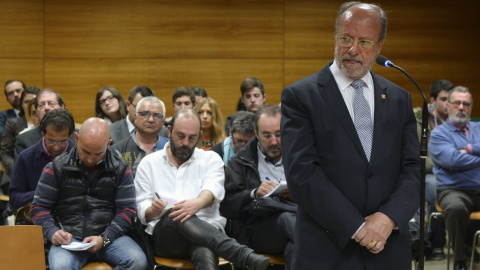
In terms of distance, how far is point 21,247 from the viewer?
9.07 ft

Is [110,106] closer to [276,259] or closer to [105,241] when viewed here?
[105,241]

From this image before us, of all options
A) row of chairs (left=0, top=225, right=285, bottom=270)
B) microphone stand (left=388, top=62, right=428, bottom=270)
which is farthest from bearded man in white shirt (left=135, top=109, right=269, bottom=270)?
microphone stand (left=388, top=62, right=428, bottom=270)

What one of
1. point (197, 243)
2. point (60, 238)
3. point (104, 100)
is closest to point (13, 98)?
point (104, 100)

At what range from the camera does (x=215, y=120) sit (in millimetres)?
4988

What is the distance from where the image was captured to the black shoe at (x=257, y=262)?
123 inches

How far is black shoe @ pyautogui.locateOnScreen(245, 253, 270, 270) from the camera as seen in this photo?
3.13 meters

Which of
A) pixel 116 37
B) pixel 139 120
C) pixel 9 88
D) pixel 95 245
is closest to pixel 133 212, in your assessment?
pixel 95 245

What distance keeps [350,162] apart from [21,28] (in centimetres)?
565

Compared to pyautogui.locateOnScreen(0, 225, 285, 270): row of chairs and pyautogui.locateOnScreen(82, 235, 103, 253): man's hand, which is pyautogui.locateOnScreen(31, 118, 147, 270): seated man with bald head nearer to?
pyautogui.locateOnScreen(82, 235, 103, 253): man's hand

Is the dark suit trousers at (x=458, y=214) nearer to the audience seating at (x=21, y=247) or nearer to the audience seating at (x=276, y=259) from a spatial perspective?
the audience seating at (x=276, y=259)

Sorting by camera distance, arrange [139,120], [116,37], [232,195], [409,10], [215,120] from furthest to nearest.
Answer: [409,10] → [116,37] → [215,120] → [139,120] → [232,195]

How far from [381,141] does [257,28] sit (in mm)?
5276

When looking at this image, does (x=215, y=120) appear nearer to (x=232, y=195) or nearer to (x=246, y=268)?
(x=232, y=195)

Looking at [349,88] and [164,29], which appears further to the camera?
[164,29]
